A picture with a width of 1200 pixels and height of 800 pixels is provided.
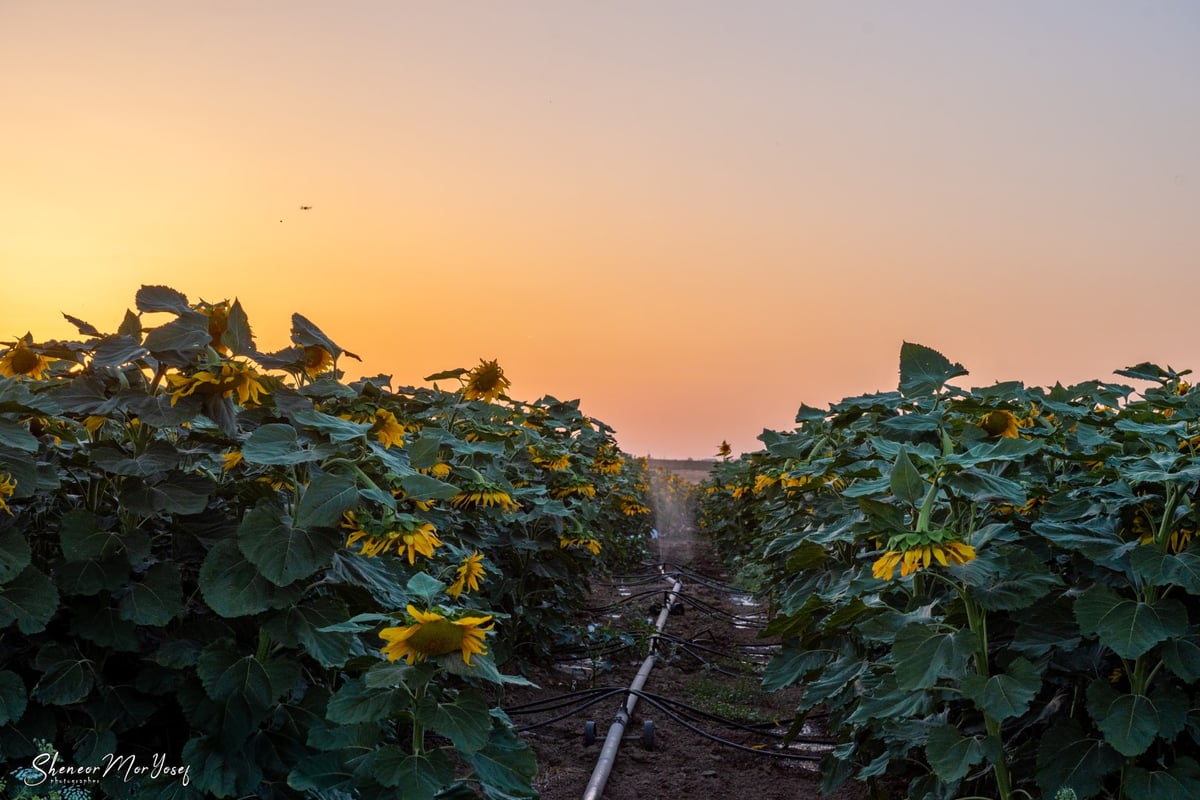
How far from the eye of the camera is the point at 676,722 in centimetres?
553

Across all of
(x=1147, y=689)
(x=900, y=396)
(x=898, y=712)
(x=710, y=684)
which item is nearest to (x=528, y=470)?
(x=710, y=684)

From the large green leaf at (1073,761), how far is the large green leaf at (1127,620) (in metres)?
0.33

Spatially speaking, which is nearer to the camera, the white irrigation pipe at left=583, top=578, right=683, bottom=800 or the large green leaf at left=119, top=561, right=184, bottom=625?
the large green leaf at left=119, top=561, right=184, bottom=625

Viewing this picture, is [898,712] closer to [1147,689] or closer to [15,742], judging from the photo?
[1147,689]

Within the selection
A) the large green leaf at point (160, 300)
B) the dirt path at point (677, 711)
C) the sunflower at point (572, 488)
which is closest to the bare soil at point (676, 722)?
the dirt path at point (677, 711)

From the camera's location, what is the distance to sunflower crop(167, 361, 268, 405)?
8.82 ft

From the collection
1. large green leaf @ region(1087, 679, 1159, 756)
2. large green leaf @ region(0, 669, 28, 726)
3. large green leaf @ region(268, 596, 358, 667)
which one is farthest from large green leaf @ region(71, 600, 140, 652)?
large green leaf @ region(1087, 679, 1159, 756)

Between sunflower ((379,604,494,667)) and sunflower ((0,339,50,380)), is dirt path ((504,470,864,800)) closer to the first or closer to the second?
sunflower ((379,604,494,667))

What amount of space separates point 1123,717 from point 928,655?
0.49 m

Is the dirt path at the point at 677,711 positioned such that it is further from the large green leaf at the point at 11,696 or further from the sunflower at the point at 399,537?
the large green leaf at the point at 11,696

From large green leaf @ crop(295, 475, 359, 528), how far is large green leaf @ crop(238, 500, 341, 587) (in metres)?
0.09

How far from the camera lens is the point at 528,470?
680 centimetres

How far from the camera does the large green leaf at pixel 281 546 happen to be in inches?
99.3

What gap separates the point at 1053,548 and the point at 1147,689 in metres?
0.49
